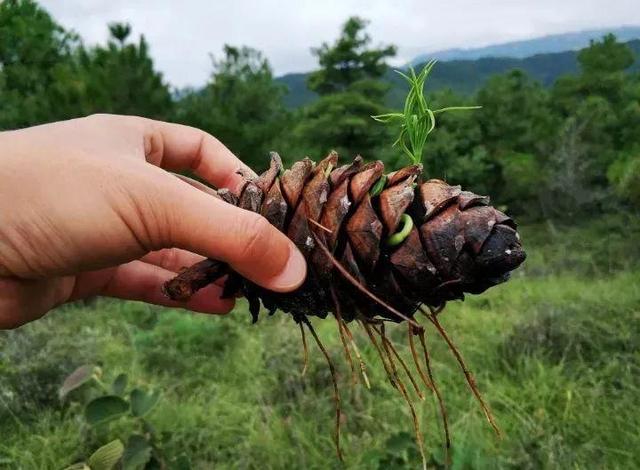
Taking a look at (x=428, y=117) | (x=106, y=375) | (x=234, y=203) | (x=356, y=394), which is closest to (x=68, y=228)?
(x=234, y=203)

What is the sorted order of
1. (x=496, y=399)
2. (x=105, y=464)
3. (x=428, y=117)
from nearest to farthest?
(x=428, y=117) → (x=105, y=464) → (x=496, y=399)

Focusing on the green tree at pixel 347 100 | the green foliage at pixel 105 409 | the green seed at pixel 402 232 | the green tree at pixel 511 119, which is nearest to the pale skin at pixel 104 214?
the green seed at pixel 402 232

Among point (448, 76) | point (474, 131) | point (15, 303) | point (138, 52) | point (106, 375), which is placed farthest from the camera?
point (448, 76)

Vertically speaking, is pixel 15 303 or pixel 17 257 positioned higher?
pixel 17 257

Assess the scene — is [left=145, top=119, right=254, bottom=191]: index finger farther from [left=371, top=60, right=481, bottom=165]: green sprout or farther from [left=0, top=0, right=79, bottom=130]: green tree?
[left=0, top=0, right=79, bottom=130]: green tree

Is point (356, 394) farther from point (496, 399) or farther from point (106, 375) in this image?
point (106, 375)

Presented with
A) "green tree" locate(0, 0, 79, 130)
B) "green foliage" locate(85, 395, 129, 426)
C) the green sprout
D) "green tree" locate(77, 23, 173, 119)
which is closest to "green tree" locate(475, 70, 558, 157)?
"green tree" locate(77, 23, 173, 119)
